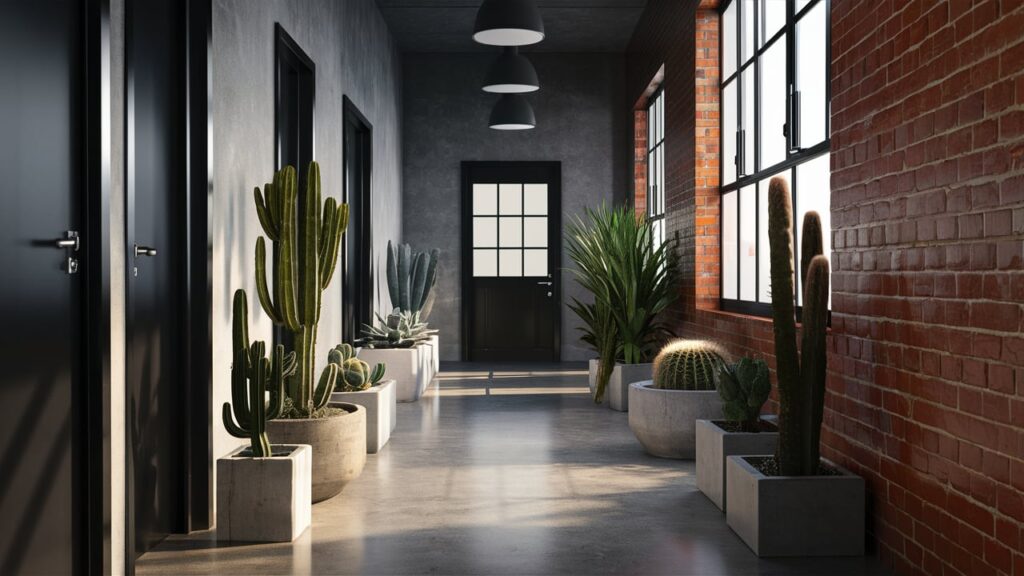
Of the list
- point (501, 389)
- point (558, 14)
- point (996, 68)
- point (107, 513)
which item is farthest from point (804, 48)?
point (558, 14)

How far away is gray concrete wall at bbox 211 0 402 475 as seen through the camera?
13.3ft

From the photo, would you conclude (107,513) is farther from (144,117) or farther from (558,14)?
(558,14)

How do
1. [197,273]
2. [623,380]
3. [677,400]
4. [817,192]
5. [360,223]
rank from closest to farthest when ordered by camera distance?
[197,273] < [817,192] < [677,400] < [623,380] < [360,223]

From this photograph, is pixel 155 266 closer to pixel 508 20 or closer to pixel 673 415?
pixel 673 415

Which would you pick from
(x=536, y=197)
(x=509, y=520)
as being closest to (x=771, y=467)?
(x=509, y=520)

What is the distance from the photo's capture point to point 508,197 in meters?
11.6

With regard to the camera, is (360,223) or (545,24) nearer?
(360,223)

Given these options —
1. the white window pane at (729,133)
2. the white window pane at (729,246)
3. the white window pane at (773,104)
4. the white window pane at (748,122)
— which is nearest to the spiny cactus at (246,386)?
the white window pane at (773,104)

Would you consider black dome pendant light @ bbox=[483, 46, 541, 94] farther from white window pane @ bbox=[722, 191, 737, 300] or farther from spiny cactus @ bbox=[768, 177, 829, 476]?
spiny cactus @ bbox=[768, 177, 829, 476]

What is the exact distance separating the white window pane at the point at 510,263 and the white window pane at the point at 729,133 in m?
5.19

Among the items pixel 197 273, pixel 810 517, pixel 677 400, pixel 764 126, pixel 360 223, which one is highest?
pixel 764 126

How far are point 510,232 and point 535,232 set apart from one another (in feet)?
0.96

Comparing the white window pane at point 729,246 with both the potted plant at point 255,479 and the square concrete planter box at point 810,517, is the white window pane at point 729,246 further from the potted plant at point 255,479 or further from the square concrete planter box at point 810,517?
the potted plant at point 255,479

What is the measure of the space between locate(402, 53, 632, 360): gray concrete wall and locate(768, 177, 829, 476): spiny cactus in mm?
7879
